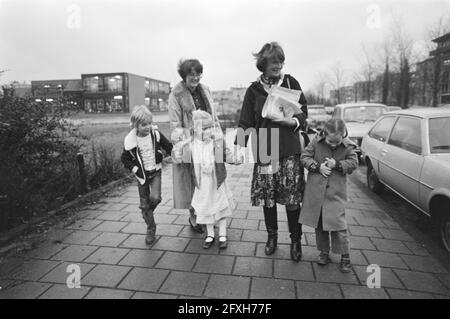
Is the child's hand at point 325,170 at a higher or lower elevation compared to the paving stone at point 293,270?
higher

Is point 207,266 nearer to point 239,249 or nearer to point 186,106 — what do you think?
point 239,249

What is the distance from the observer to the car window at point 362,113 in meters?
9.72

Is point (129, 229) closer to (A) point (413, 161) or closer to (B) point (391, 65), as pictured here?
(A) point (413, 161)

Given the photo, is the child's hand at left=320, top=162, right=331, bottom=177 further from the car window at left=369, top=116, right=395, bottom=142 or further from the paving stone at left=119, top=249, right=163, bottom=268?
the car window at left=369, top=116, right=395, bottom=142

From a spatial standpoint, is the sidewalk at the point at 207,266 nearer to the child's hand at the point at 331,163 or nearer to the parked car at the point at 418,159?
the parked car at the point at 418,159

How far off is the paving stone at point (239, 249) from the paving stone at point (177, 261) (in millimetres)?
348

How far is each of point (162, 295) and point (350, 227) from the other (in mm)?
2656

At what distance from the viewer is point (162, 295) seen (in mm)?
2570

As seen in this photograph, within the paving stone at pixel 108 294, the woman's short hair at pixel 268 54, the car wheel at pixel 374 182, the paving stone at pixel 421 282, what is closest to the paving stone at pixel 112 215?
the paving stone at pixel 108 294

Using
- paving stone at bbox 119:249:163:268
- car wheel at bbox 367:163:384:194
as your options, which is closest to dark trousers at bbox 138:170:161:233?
paving stone at bbox 119:249:163:268

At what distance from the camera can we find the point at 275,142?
9.75 feet

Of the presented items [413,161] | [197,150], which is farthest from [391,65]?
[197,150]

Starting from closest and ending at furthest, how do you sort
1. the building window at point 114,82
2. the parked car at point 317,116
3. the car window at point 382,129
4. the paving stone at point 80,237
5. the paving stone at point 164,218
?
the paving stone at point 80,237, the paving stone at point 164,218, the car window at point 382,129, the parked car at point 317,116, the building window at point 114,82
